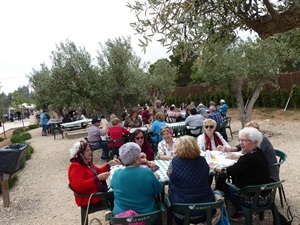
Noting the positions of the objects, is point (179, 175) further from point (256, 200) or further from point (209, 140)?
point (209, 140)

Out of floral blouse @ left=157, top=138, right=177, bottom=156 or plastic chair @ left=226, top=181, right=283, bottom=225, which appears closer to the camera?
plastic chair @ left=226, top=181, right=283, bottom=225

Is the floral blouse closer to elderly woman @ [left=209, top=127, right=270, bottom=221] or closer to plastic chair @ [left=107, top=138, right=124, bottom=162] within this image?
elderly woman @ [left=209, top=127, right=270, bottom=221]

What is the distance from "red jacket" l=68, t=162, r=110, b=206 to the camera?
11.3 feet

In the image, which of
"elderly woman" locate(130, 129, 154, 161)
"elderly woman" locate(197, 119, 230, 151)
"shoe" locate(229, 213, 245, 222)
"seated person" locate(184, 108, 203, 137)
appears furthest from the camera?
"seated person" locate(184, 108, 203, 137)

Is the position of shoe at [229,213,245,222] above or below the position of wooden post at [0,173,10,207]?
below

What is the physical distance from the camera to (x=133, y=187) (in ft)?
9.66

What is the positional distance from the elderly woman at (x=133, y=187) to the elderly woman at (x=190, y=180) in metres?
0.19

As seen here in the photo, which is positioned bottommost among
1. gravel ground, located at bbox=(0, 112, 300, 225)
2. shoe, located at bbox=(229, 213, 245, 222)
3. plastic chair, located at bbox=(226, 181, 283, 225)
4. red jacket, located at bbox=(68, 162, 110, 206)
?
gravel ground, located at bbox=(0, 112, 300, 225)

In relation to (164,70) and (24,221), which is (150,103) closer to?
(164,70)

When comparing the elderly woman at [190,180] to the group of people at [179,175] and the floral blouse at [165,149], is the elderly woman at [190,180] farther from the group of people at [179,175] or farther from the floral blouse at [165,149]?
the floral blouse at [165,149]

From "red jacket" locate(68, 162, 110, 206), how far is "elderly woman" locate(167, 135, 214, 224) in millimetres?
948

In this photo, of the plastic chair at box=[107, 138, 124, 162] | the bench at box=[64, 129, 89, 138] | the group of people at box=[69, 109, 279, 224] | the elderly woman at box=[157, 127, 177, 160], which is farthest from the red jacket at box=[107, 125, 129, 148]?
the bench at box=[64, 129, 89, 138]

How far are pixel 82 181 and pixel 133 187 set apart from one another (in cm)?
79

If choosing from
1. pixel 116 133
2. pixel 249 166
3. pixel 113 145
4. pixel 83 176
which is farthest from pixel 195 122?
pixel 83 176
